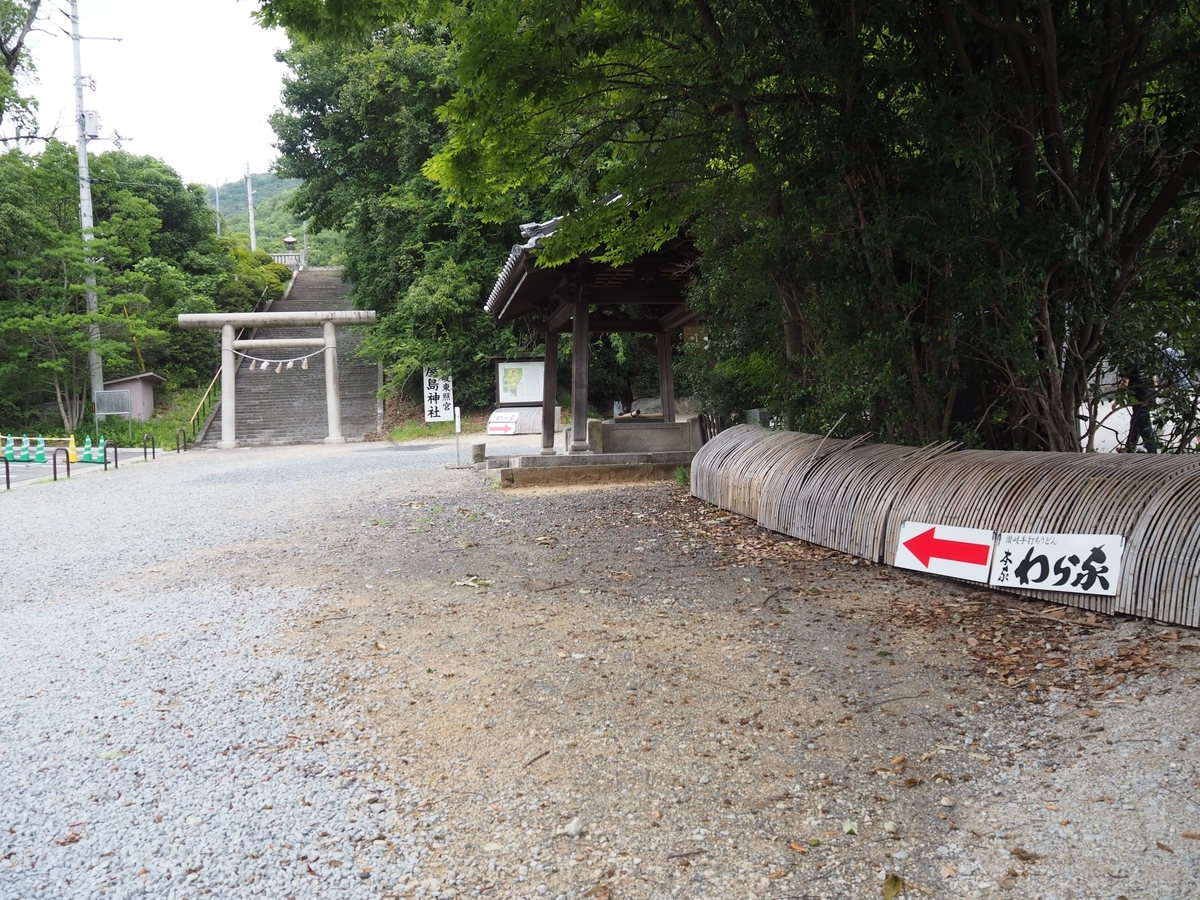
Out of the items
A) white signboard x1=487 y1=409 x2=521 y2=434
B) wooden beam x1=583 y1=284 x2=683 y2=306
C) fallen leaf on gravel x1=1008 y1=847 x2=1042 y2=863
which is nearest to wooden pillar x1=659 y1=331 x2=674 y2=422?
wooden beam x1=583 y1=284 x2=683 y2=306

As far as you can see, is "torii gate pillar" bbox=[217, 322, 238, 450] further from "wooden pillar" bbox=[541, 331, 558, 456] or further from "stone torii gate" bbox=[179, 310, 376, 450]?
"wooden pillar" bbox=[541, 331, 558, 456]

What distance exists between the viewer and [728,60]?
4.87 metres

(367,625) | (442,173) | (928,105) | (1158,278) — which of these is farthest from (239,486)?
(1158,278)

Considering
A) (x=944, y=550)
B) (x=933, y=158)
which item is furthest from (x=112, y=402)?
(x=944, y=550)

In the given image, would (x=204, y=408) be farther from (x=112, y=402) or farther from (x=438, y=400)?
(x=438, y=400)

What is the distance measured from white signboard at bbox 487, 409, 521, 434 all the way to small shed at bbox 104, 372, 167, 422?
36.0 ft

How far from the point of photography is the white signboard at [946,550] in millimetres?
4305

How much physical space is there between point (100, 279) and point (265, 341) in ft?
19.3

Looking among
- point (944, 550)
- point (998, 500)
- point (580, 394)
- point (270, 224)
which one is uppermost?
point (270, 224)

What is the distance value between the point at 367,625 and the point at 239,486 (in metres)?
8.34

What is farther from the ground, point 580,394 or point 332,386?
point 332,386

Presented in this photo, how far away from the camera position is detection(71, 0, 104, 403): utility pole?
21766mm

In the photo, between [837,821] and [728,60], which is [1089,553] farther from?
[728,60]

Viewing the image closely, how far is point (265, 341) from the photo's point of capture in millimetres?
20703
